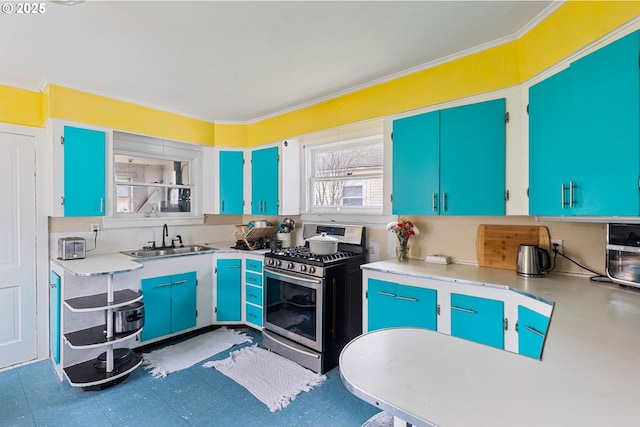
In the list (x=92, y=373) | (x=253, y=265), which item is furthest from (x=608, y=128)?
(x=92, y=373)

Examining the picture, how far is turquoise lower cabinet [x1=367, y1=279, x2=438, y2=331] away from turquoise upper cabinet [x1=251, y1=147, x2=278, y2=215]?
1710 millimetres

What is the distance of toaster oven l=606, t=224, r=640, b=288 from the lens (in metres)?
1.73

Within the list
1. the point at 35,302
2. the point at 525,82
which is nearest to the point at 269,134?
the point at 525,82

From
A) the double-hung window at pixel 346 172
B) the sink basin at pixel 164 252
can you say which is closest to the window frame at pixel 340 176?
the double-hung window at pixel 346 172

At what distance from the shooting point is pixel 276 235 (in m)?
3.90

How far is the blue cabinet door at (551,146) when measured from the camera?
5.90ft

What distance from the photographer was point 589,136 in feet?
5.51

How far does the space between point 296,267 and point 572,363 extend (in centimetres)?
216

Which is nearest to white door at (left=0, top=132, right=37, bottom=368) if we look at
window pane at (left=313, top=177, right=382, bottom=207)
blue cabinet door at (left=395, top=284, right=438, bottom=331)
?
window pane at (left=313, top=177, right=382, bottom=207)

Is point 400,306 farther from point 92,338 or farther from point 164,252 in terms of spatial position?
point 164,252

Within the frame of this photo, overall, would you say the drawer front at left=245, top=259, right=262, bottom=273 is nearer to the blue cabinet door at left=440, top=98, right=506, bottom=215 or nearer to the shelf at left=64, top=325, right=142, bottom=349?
the shelf at left=64, top=325, right=142, bottom=349

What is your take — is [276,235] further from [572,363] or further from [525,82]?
[572,363]

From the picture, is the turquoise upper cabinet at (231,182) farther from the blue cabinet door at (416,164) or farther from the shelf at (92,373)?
the blue cabinet door at (416,164)

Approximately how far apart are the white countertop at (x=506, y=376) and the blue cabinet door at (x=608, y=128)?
596 mm
